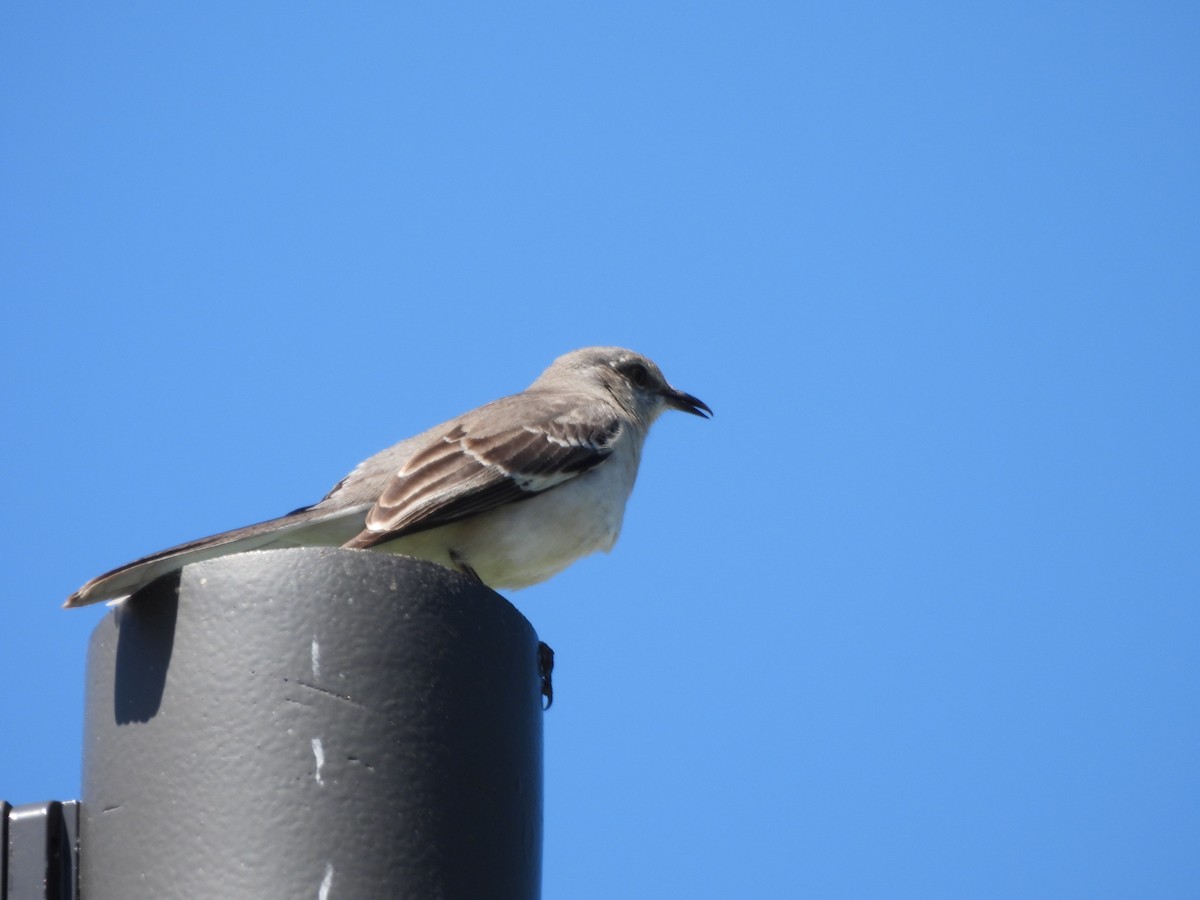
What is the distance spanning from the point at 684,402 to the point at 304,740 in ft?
21.0

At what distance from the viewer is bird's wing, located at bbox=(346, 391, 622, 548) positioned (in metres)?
6.10

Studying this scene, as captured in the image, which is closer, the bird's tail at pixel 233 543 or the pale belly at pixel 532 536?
the bird's tail at pixel 233 543

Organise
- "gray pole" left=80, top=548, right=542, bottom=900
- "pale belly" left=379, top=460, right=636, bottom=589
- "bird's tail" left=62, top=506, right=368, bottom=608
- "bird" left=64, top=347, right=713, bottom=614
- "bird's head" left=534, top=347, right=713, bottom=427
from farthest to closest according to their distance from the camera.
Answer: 1. "bird's head" left=534, top=347, right=713, bottom=427
2. "pale belly" left=379, top=460, right=636, bottom=589
3. "bird" left=64, top=347, right=713, bottom=614
4. "bird's tail" left=62, top=506, right=368, bottom=608
5. "gray pole" left=80, top=548, right=542, bottom=900

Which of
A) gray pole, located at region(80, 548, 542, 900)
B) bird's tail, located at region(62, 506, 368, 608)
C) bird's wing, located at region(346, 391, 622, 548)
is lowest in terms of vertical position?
gray pole, located at region(80, 548, 542, 900)

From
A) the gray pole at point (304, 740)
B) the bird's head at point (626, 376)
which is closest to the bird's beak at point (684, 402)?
the bird's head at point (626, 376)

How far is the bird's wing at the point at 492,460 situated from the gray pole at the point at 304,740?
2.26 metres

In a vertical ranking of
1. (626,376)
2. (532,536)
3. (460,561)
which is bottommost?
(460,561)

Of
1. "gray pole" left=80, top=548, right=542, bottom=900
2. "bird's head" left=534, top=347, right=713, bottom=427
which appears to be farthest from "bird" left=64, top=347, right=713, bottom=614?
"gray pole" left=80, top=548, right=542, bottom=900

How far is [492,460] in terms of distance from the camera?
265 inches

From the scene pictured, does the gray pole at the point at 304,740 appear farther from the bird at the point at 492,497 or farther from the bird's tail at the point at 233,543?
the bird at the point at 492,497

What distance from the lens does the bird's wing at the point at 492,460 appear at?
6.10 m

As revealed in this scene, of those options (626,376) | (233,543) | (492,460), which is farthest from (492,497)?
(626,376)

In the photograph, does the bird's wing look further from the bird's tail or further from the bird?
the bird's tail

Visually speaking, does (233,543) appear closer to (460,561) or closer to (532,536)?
(460,561)
